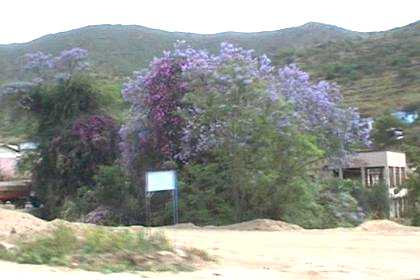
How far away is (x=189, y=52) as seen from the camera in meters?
22.5

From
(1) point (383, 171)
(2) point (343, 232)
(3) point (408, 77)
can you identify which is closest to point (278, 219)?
(2) point (343, 232)

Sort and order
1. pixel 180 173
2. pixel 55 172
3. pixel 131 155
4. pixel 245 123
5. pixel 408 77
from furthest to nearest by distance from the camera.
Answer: pixel 408 77 < pixel 55 172 < pixel 131 155 < pixel 180 173 < pixel 245 123

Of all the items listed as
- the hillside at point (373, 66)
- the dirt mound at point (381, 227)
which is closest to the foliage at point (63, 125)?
the dirt mound at point (381, 227)

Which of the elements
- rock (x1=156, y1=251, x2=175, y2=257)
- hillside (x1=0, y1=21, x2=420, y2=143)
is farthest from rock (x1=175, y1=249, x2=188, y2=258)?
hillside (x1=0, y1=21, x2=420, y2=143)

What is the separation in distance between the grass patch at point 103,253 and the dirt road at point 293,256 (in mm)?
380

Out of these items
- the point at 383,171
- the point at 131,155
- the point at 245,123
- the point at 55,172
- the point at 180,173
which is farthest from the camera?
the point at 383,171

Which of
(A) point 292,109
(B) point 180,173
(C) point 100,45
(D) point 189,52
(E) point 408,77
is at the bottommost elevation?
(B) point 180,173

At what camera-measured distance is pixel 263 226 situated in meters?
18.5

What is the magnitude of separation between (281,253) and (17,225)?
4.81 meters

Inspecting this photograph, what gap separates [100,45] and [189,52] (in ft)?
210

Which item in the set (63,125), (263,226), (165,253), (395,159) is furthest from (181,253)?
(395,159)

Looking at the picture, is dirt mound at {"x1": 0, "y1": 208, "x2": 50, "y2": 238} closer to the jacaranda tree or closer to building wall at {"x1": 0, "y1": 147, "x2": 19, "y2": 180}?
the jacaranda tree

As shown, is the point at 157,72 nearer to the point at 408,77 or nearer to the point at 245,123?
the point at 245,123

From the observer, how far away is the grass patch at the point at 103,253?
33.7ft
